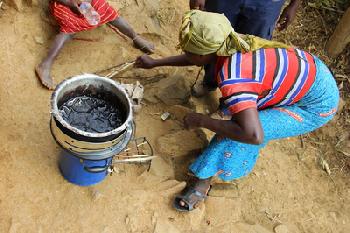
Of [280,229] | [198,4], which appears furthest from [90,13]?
[280,229]

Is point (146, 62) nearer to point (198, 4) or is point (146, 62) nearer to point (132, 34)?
point (198, 4)

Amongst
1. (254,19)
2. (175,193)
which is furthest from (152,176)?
(254,19)

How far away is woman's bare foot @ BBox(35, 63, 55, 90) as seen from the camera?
3320mm

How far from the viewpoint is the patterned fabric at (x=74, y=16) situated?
3.40 m

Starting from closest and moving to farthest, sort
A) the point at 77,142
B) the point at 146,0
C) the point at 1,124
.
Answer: the point at 77,142, the point at 1,124, the point at 146,0

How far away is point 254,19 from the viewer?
10.5 feet

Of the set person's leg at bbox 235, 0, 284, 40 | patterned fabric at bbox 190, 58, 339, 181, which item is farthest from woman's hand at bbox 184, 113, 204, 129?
person's leg at bbox 235, 0, 284, 40

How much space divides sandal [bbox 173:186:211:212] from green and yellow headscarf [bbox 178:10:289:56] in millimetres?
1033

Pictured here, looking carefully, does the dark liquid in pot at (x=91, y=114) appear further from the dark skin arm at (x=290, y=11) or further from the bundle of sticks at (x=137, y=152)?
the dark skin arm at (x=290, y=11)

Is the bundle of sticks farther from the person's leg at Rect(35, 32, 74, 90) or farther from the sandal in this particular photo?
the person's leg at Rect(35, 32, 74, 90)

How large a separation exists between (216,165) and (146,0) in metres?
1.89

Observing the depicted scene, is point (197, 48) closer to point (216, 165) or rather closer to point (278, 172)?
point (216, 165)

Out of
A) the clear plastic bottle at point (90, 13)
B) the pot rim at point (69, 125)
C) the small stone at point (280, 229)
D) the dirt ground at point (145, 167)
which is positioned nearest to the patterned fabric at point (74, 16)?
the clear plastic bottle at point (90, 13)

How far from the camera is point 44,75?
334 cm
